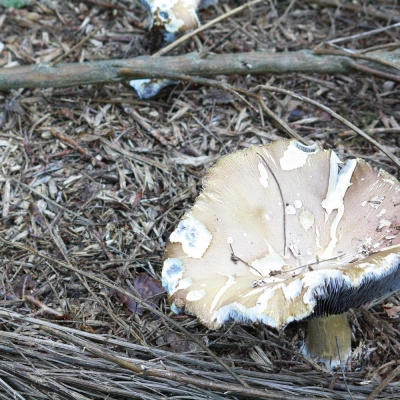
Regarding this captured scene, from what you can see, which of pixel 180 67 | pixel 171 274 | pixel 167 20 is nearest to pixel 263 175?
pixel 171 274

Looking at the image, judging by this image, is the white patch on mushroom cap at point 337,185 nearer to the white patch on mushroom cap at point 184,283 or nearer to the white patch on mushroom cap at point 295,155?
the white patch on mushroom cap at point 295,155

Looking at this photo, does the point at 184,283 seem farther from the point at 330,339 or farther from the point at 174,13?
the point at 174,13

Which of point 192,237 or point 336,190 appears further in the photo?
point 336,190

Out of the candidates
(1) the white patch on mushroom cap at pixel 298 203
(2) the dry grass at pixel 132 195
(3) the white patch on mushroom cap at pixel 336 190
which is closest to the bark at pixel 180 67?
(2) the dry grass at pixel 132 195

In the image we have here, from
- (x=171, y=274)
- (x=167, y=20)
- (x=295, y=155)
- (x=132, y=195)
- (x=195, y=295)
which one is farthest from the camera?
(x=167, y=20)

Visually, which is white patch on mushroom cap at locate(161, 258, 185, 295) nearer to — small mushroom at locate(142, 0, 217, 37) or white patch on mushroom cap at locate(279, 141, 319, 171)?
white patch on mushroom cap at locate(279, 141, 319, 171)

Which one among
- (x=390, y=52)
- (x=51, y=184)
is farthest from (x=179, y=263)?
(x=390, y=52)

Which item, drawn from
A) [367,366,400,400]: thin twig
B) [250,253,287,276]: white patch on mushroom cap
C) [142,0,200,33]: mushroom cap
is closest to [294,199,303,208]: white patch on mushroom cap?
[250,253,287,276]: white patch on mushroom cap
